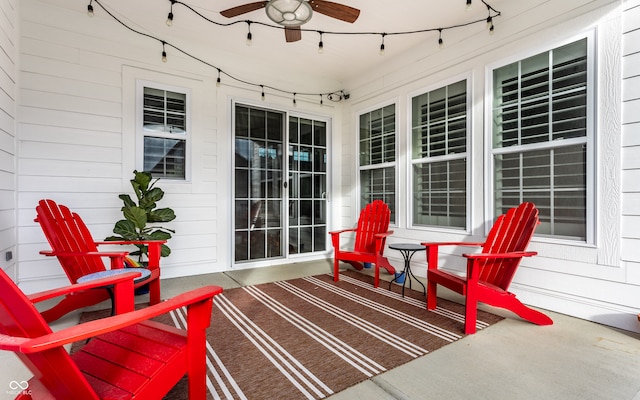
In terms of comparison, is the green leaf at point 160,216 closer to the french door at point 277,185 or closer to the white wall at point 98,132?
the white wall at point 98,132

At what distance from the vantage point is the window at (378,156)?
14.4 feet

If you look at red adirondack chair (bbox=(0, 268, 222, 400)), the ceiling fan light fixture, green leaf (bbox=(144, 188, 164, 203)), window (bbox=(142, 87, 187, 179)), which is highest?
the ceiling fan light fixture

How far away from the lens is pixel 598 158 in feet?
8.09

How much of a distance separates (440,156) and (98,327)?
3646 mm

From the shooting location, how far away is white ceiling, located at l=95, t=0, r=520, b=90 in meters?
3.18

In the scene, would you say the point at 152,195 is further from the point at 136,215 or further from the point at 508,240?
the point at 508,240

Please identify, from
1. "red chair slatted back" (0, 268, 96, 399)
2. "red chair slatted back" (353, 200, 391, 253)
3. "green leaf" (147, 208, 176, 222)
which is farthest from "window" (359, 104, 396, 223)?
"red chair slatted back" (0, 268, 96, 399)

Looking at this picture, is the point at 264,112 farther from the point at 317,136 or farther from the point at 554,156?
the point at 554,156

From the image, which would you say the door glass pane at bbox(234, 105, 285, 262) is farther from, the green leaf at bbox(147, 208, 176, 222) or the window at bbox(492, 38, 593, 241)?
the window at bbox(492, 38, 593, 241)

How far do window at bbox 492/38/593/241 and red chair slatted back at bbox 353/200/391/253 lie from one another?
4.03ft

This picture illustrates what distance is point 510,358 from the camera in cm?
193

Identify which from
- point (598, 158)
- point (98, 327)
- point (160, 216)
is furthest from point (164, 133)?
point (598, 158)

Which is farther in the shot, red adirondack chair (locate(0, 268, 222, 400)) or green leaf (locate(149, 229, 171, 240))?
green leaf (locate(149, 229, 171, 240))

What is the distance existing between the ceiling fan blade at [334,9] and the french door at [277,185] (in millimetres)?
2156
